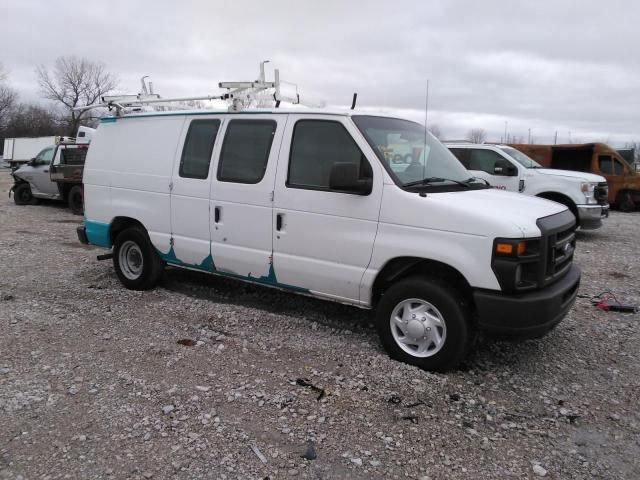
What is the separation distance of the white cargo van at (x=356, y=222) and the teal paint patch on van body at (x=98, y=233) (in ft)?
1.66

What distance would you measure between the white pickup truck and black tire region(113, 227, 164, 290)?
6.88m

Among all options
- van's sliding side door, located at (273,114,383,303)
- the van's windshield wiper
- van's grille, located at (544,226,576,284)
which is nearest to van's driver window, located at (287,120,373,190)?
van's sliding side door, located at (273,114,383,303)

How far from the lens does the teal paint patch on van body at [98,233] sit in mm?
6262

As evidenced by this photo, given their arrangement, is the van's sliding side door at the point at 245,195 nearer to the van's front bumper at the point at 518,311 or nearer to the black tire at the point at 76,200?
the van's front bumper at the point at 518,311

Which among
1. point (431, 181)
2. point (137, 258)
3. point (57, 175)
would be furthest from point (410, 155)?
point (57, 175)

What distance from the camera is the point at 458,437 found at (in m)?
3.27

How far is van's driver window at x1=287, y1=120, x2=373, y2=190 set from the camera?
4.36 metres

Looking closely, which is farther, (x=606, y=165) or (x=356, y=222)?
(x=606, y=165)

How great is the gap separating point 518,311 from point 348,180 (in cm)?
158

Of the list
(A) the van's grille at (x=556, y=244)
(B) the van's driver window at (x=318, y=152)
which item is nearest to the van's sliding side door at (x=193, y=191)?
(B) the van's driver window at (x=318, y=152)

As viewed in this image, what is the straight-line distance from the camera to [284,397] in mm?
3660

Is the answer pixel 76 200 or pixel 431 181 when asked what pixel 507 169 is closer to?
pixel 431 181

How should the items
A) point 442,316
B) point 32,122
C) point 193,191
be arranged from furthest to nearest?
point 32,122 < point 193,191 < point 442,316

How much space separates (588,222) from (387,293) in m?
8.27
